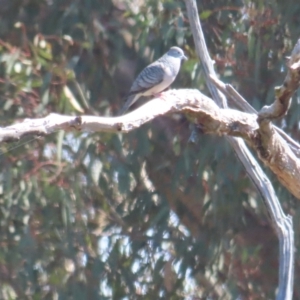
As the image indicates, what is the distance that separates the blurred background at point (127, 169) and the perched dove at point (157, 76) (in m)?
0.11

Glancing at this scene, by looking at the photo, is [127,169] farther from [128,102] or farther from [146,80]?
[146,80]

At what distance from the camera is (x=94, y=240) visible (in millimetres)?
4445

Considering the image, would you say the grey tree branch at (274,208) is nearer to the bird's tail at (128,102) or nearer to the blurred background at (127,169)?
the blurred background at (127,169)

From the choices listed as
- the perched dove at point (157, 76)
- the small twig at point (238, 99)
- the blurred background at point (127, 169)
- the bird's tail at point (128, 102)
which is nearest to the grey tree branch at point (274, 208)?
the small twig at point (238, 99)

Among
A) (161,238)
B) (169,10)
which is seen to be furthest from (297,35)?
(161,238)

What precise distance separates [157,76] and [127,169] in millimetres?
488

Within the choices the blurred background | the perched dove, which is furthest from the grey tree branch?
the blurred background

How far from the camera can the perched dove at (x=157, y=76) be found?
13.2 ft

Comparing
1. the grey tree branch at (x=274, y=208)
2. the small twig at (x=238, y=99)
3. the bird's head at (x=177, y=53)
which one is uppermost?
the small twig at (x=238, y=99)

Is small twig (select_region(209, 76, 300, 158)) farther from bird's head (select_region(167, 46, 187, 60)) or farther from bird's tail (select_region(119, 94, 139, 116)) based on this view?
bird's tail (select_region(119, 94, 139, 116))

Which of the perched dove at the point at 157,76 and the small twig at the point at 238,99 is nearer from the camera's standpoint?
the small twig at the point at 238,99

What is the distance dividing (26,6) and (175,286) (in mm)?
1665

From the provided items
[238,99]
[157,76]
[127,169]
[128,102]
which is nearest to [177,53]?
[157,76]

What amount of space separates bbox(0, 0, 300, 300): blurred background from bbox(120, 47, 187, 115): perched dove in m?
0.11
